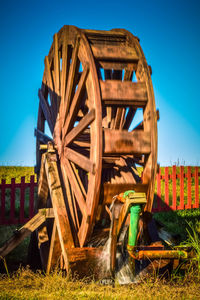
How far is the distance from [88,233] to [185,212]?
562 centimetres

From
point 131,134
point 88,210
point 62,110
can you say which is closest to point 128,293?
point 88,210

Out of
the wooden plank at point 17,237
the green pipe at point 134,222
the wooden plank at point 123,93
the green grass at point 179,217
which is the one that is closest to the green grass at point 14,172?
the green grass at point 179,217

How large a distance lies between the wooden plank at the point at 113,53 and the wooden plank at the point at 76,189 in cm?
165

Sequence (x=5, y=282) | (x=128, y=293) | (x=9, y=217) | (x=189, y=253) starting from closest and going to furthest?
(x=128, y=293), (x=189, y=253), (x=5, y=282), (x=9, y=217)

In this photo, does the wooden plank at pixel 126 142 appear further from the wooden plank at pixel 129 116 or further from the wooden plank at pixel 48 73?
the wooden plank at pixel 48 73

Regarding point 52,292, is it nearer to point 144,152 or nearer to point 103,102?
point 144,152

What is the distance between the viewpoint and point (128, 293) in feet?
8.68

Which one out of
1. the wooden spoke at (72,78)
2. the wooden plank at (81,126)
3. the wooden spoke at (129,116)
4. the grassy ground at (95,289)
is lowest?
the grassy ground at (95,289)

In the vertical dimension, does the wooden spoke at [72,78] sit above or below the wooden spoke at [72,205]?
above

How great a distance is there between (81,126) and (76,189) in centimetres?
Answer: 90

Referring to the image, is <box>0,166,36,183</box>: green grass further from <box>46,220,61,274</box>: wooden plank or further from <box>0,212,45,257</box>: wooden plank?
<box>46,220,61,274</box>: wooden plank

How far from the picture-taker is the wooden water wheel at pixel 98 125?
3.13m

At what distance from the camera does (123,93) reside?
3344 mm

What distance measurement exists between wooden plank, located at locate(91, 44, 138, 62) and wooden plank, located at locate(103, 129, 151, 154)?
3.54 feet
